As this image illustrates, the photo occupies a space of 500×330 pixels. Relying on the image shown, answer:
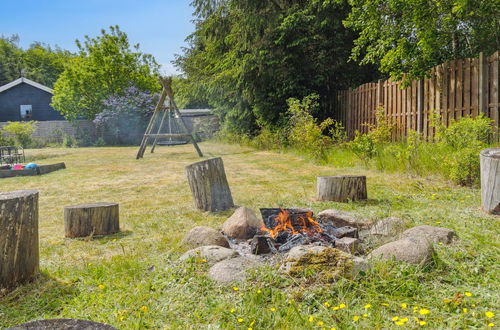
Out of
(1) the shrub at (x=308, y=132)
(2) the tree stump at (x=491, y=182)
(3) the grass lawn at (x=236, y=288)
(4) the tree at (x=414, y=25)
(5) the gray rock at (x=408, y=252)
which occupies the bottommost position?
(3) the grass lawn at (x=236, y=288)

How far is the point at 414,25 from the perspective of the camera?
33.8ft

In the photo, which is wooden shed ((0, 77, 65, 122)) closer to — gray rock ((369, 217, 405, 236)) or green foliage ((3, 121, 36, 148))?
green foliage ((3, 121, 36, 148))

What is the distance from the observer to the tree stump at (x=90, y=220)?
468cm

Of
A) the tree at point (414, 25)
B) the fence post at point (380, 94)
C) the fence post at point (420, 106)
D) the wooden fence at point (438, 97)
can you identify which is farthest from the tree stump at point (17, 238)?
the fence post at point (380, 94)

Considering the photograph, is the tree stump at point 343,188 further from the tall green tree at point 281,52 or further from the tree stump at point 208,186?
the tall green tree at point 281,52

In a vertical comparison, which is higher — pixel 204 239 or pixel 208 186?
pixel 208 186

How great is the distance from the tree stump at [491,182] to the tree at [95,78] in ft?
82.9

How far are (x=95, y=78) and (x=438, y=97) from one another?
22841 mm

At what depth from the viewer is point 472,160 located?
21.5 ft

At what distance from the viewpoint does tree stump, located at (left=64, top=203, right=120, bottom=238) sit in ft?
15.4

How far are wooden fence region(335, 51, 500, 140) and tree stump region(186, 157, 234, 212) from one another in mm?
5169

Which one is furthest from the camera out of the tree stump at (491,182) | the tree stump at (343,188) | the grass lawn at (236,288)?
the tree stump at (343,188)

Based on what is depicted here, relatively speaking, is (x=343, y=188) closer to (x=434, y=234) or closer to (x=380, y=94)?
(x=434, y=234)

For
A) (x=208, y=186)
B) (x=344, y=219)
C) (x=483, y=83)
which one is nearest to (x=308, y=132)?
(x=483, y=83)
